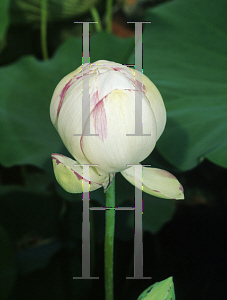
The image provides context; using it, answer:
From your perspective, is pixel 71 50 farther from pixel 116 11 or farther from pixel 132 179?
pixel 116 11

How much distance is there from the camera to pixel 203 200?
68 cm

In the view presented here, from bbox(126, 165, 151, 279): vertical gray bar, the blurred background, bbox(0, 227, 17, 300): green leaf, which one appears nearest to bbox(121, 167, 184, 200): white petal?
bbox(126, 165, 151, 279): vertical gray bar

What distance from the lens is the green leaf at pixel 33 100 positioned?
636 millimetres

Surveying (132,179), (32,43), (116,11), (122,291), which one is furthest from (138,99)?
(116,11)

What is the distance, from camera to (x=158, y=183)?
31 cm

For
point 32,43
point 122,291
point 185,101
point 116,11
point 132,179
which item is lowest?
point 122,291

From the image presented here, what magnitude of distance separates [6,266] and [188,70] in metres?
0.53

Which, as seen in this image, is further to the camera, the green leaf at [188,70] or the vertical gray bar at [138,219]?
the green leaf at [188,70]

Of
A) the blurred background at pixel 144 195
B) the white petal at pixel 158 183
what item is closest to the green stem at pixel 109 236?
the white petal at pixel 158 183

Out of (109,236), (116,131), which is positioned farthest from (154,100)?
(109,236)

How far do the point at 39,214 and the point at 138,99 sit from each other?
20.6 inches

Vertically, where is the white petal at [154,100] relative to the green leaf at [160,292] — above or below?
above

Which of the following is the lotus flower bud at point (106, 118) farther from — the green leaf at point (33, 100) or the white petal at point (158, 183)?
the green leaf at point (33, 100)

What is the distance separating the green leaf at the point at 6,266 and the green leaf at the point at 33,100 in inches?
6.2
